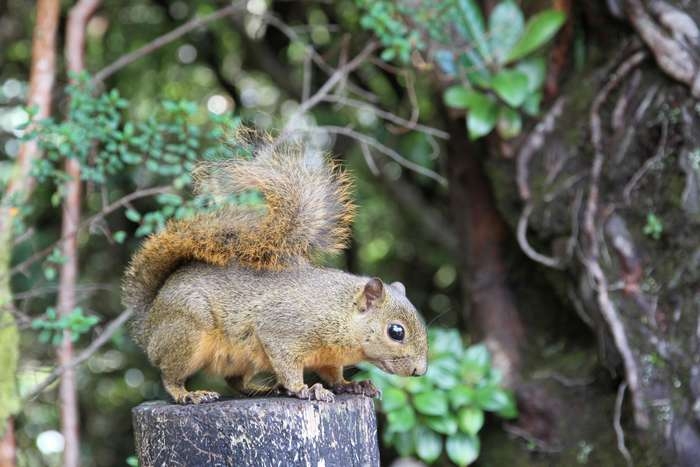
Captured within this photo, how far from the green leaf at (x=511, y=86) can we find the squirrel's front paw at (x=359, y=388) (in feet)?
4.74

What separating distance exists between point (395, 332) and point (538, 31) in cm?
160

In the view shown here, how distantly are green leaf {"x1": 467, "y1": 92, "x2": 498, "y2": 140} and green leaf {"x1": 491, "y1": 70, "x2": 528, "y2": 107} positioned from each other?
6 cm

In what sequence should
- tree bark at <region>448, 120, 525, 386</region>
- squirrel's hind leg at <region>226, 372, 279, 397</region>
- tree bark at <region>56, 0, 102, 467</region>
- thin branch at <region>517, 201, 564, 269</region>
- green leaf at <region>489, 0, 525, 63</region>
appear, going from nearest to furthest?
1. squirrel's hind leg at <region>226, 372, 279, 397</region>
2. tree bark at <region>56, 0, 102, 467</region>
3. thin branch at <region>517, 201, 564, 269</region>
4. green leaf at <region>489, 0, 525, 63</region>
5. tree bark at <region>448, 120, 525, 386</region>

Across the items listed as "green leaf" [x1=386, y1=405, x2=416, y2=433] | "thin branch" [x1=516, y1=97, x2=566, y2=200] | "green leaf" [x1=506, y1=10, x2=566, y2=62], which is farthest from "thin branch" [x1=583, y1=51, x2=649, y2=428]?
"green leaf" [x1=386, y1=405, x2=416, y2=433]

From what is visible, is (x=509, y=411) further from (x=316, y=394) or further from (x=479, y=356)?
(x=316, y=394)

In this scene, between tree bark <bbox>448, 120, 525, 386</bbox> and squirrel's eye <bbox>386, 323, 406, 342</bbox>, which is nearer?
squirrel's eye <bbox>386, 323, 406, 342</bbox>

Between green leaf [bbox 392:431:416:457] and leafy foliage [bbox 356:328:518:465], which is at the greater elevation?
leafy foliage [bbox 356:328:518:465]

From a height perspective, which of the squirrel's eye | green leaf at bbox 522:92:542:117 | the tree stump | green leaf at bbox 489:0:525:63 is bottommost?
the tree stump

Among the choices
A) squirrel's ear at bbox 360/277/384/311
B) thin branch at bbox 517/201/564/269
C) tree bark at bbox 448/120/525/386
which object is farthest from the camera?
tree bark at bbox 448/120/525/386

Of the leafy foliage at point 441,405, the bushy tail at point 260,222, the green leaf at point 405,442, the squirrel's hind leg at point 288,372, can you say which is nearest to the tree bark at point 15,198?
the bushy tail at point 260,222

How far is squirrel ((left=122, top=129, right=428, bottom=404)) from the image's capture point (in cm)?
206

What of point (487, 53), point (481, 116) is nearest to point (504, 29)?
point (487, 53)

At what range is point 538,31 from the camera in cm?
329

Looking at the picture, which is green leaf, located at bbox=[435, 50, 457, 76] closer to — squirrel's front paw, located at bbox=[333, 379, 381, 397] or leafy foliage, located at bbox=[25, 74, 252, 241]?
leafy foliage, located at bbox=[25, 74, 252, 241]
